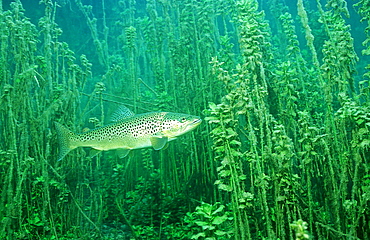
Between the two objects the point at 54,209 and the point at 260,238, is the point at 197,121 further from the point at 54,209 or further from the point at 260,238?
the point at 54,209

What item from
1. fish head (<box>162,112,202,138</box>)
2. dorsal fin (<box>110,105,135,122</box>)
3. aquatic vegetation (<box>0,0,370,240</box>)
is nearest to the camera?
aquatic vegetation (<box>0,0,370,240</box>)

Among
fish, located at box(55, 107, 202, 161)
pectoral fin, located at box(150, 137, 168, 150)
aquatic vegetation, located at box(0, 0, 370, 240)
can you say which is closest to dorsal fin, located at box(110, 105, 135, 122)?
aquatic vegetation, located at box(0, 0, 370, 240)

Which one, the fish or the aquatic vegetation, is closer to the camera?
the aquatic vegetation

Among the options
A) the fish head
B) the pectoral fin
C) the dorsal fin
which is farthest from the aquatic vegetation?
the pectoral fin

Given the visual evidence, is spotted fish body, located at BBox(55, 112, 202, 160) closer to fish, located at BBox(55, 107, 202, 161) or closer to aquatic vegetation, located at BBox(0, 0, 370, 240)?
fish, located at BBox(55, 107, 202, 161)

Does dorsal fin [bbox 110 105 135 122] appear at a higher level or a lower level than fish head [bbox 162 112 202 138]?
higher

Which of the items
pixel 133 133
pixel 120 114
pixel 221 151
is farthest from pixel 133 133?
pixel 221 151

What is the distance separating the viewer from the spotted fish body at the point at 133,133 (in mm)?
4137

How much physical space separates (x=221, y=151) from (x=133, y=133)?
1830 millimetres

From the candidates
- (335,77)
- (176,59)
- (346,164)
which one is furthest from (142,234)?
(176,59)

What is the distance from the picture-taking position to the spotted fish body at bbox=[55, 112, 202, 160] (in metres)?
4.14

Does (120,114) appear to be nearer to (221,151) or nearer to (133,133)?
(133,133)

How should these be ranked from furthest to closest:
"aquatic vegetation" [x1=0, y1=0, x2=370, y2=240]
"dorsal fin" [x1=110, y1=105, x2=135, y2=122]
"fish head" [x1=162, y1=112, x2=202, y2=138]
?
"dorsal fin" [x1=110, y1=105, x2=135, y2=122] → "fish head" [x1=162, y1=112, x2=202, y2=138] → "aquatic vegetation" [x1=0, y1=0, x2=370, y2=240]

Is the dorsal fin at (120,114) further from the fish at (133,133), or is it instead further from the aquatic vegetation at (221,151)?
the fish at (133,133)
